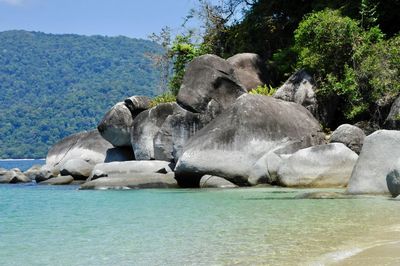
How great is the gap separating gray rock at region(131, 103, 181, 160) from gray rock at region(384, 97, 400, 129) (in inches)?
294

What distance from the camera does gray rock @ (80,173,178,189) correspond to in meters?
18.5

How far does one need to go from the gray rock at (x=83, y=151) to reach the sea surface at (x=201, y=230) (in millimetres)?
11221

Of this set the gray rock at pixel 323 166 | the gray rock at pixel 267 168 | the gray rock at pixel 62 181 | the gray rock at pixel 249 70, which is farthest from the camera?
the gray rock at pixel 249 70

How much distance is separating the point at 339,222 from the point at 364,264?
3.23 metres

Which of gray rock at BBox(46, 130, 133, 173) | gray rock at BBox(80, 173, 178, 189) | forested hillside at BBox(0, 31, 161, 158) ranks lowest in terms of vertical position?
gray rock at BBox(80, 173, 178, 189)

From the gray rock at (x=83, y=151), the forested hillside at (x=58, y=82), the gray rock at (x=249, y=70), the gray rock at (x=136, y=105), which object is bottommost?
the gray rock at (x=83, y=151)

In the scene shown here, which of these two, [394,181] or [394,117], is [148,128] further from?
[394,181]

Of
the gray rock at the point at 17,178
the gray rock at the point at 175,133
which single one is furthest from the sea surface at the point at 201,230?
the gray rock at the point at 17,178

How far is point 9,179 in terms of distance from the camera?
28.8 metres

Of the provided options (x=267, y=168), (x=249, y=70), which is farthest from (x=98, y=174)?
(x=249, y=70)

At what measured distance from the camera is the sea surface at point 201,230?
7.12m

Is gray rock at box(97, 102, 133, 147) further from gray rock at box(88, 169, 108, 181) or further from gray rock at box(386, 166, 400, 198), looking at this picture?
gray rock at box(386, 166, 400, 198)

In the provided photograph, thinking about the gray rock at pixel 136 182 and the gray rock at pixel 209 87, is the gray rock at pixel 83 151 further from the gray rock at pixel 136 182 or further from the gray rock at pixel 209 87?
the gray rock at pixel 136 182

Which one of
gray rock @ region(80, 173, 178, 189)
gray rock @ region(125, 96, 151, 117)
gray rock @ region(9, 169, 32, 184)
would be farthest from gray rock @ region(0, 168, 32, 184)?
gray rock @ region(80, 173, 178, 189)
